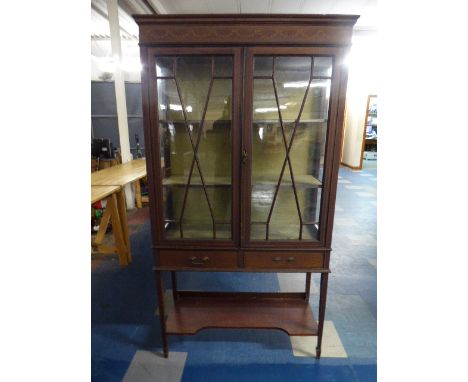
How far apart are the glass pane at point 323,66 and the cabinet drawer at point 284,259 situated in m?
0.91

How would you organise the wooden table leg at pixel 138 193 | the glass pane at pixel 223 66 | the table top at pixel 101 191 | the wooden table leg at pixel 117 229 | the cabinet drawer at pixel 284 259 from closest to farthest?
the glass pane at pixel 223 66 < the cabinet drawer at pixel 284 259 < the table top at pixel 101 191 < the wooden table leg at pixel 117 229 < the wooden table leg at pixel 138 193

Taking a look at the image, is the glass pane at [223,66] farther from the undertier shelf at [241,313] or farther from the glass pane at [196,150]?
the undertier shelf at [241,313]

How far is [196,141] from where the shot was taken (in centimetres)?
139

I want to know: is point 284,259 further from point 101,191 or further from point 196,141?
point 101,191

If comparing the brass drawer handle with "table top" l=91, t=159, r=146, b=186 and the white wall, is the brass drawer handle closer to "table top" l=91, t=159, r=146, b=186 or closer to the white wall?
"table top" l=91, t=159, r=146, b=186

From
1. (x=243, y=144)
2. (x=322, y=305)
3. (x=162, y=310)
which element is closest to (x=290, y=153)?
(x=243, y=144)

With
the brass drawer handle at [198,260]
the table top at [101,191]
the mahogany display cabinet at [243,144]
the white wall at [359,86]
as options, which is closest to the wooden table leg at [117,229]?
the table top at [101,191]

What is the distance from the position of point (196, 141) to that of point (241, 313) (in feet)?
3.61

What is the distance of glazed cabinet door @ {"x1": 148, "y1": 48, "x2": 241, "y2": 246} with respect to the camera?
4.13 feet

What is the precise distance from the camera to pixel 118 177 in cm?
271

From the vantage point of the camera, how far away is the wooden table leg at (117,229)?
2.40 meters

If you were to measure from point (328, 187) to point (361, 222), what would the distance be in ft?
8.54
